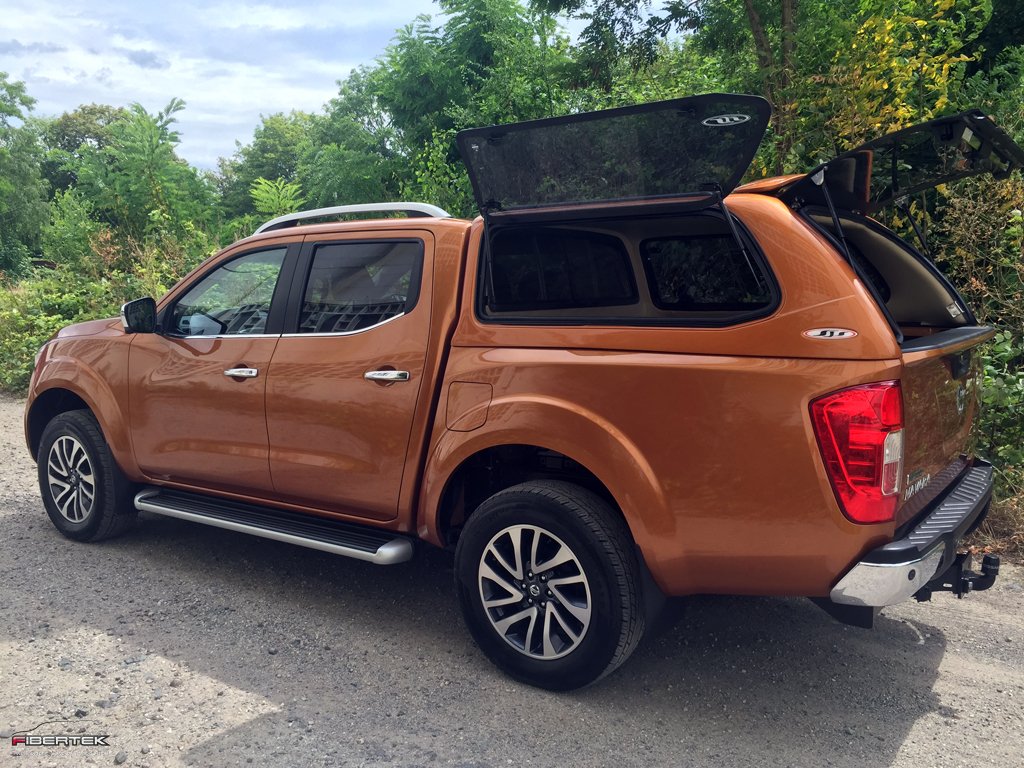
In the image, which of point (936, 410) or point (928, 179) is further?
point (928, 179)

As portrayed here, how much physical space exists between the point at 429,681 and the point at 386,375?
1.28m

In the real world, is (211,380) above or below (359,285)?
below

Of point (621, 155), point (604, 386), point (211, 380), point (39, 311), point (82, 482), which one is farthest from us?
point (39, 311)

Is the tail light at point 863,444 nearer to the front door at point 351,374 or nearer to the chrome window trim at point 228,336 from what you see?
the front door at point 351,374

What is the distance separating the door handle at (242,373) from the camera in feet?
13.5

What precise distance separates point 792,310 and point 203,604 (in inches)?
123

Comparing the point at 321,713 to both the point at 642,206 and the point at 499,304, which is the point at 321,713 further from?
the point at 642,206

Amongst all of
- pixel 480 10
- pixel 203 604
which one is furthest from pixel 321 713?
pixel 480 10

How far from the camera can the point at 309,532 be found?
3.90 metres

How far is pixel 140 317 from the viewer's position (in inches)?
181
